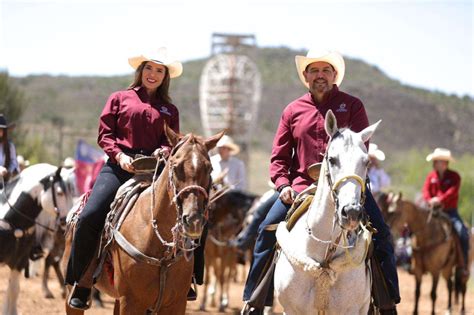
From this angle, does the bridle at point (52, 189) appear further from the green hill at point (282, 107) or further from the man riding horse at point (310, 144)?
the green hill at point (282, 107)

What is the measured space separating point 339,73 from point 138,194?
219 centimetres

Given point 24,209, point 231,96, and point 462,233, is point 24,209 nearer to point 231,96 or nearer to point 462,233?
point 462,233

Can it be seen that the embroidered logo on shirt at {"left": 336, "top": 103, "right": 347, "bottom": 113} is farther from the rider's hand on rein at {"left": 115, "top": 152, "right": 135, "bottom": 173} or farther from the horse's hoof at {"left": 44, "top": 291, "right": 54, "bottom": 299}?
the horse's hoof at {"left": 44, "top": 291, "right": 54, "bottom": 299}

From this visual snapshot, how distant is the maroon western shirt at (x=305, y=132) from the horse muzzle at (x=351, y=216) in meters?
1.46

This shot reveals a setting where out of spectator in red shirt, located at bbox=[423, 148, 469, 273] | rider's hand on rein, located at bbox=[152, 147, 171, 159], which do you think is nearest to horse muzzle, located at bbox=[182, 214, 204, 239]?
rider's hand on rein, located at bbox=[152, 147, 171, 159]

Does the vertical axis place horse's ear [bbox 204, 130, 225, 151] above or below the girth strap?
above

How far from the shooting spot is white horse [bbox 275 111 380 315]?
23.3 ft

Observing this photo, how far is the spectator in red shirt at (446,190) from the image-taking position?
17.8 m

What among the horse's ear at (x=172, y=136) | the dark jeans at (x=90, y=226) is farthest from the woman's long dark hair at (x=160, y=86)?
the horse's ear at (x=172, y=136)

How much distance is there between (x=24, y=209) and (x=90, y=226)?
16.0ft

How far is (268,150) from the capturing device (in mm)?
116250

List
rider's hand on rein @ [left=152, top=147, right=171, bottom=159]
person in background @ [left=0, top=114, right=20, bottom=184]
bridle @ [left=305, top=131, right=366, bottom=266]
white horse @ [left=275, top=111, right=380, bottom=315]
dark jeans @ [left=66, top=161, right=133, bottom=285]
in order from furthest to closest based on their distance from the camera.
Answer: person in background @ [left=0, top=114, right=20, bottom=184] → dark jeans @ [left=66, top=161, right=133, bottom=285] → rider's hand on rein @ [left=152, top=147, right=171, bottom=159] → white horse @ [left=275, top=111, right=380, bottom=315] → bridle @ [left=305, top=131, right=366, bottom=266]

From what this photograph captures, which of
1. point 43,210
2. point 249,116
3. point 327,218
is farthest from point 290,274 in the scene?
point 249,116

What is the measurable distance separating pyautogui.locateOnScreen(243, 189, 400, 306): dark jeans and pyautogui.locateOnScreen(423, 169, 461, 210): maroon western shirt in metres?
9.79
